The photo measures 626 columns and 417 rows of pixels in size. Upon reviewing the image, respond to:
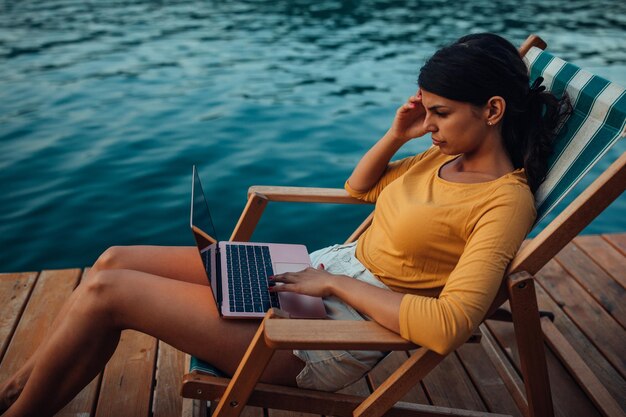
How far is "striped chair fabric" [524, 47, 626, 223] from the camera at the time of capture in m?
2.12

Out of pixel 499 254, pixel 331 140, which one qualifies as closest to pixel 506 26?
pixel 331 140

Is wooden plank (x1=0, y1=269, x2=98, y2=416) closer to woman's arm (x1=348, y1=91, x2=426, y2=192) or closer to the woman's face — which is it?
woman's arm (x1=348, y1=91, x2=426, y2=192)

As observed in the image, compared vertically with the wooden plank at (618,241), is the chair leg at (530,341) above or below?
above

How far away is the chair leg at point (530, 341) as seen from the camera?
6.05 ft

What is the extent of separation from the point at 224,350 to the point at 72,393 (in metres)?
0.53

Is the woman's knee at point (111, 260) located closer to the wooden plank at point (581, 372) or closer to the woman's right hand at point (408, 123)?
the woman's right hand at point (408, 123)

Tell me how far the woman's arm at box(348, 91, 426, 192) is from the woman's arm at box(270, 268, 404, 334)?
699 mm

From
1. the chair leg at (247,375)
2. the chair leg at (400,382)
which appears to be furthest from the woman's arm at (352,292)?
the chair leg at (247,375)

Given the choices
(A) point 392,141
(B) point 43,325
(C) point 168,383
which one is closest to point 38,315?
(B) point 43,325

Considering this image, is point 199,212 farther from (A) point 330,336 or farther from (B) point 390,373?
(B) point 390,373

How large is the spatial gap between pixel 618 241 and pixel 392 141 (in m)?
2.20

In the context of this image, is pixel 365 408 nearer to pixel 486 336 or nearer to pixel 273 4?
pixel 486 336

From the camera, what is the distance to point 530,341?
197cm

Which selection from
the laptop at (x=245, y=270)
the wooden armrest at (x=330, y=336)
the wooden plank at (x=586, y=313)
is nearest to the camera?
the wooden armrest at (x=330, y=336)
